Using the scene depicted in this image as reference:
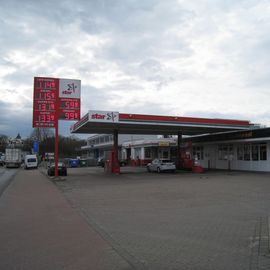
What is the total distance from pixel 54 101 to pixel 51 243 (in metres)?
21.4

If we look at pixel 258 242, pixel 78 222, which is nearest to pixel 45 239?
pixel 78 222

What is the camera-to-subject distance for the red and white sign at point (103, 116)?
101ft

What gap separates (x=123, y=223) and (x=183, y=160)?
31.2 meters

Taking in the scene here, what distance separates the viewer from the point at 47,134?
118m

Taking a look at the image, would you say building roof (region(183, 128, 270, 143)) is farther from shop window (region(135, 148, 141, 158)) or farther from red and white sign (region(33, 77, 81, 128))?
shop window (region(135, 148, 141, 158))

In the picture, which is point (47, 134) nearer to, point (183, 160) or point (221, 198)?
point (183, 160)

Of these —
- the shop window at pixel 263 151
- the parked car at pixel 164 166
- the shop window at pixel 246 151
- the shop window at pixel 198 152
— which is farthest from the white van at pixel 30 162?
the shop window at pixel 263 151

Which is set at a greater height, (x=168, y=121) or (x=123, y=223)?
(x=168, y=121)

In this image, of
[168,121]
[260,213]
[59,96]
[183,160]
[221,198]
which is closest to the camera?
[260,213]

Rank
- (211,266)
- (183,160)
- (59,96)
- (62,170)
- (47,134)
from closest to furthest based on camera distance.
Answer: (211,266) → (59,96) → (62,170) → (183,160) → (47,134)

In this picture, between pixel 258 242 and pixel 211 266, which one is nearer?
pixel 211 266

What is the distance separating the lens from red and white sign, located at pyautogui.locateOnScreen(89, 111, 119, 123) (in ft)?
101

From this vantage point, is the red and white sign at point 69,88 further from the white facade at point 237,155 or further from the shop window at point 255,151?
the shop window at point 255,151

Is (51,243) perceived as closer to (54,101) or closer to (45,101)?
(45,101)
